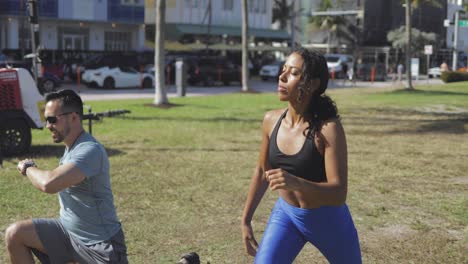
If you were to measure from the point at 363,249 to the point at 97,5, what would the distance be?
38.1 meters

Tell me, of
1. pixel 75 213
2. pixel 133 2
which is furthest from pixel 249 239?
pixel 133 2

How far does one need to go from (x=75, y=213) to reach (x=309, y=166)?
1376 mm

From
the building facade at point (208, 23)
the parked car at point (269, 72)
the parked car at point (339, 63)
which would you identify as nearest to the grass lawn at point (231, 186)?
the parked car at point (269, 72)

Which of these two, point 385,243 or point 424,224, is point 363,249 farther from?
point 424,224

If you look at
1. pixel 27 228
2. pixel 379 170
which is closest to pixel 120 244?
pixel 27 228

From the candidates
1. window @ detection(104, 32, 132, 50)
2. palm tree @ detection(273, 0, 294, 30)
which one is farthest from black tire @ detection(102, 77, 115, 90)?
palm tree @ detection(273, 0, 294, 30)

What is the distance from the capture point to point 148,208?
676 centimetres

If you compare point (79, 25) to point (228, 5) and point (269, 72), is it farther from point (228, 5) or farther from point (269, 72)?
point (228, 5)

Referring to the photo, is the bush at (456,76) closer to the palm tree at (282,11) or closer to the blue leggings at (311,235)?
the palm tree at (282,11)

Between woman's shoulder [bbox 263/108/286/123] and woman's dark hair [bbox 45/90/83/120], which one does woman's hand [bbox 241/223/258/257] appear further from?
woman's dark hair [bbox 45/90/83/120]

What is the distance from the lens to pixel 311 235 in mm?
3221

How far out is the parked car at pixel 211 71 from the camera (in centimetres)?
3331

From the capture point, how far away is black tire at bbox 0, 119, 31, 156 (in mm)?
9500

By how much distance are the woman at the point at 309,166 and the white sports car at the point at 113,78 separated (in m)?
27.1
